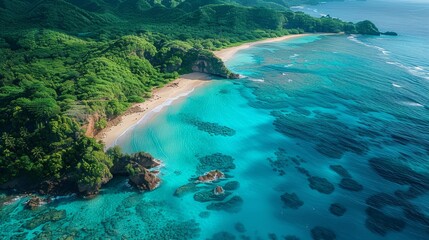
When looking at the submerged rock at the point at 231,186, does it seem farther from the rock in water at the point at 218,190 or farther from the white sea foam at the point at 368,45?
the white sea foam at the point at 368,45

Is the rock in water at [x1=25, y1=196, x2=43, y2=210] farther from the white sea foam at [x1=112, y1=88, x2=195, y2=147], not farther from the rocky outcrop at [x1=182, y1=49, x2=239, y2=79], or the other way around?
the rocky outcrop at [x1=182, y1=49, x2=239, y2=79]

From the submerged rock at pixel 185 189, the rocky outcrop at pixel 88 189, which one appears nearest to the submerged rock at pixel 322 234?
the submerged rock at pixel 185 189

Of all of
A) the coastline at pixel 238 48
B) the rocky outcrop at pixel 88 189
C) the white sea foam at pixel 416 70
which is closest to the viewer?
the rocky outcrop at pixel 88 189

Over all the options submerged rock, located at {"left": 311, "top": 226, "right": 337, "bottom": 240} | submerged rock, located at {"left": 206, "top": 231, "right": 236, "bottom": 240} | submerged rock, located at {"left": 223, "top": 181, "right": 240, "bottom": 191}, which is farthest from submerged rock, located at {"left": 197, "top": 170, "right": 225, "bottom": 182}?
submerged rock, located at {"left": 311, "top": 226, "right": 337, "bottom": 240}

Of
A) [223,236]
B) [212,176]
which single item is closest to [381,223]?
[223,236]

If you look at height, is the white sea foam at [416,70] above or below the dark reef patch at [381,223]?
above

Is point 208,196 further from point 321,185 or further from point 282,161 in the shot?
point 321,185
